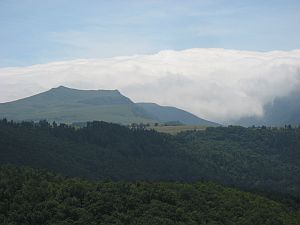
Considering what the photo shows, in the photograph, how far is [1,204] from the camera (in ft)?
323

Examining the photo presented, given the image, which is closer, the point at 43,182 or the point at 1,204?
the point at 1,204

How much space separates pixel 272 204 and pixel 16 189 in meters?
55.9

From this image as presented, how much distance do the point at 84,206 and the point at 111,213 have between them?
19.1 feet

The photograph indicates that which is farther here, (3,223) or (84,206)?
(84,206)

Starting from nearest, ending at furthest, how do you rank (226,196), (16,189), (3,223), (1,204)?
(3,223) → (1,204) → (16,189) → (226,196)

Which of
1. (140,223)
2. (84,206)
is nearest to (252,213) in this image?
(140,223)

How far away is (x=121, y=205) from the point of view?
102 metres

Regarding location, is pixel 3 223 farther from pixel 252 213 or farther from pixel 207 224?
pixel 252 213

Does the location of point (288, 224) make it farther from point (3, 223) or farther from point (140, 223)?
point (3, 223)

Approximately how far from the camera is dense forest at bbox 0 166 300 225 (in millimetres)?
96312

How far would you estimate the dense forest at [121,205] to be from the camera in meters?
96.3

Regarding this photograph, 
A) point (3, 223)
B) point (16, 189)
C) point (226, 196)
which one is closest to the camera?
point (3, 223)

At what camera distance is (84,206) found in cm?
10200

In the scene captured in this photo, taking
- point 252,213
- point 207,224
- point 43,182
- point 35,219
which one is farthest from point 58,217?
point 252,213
